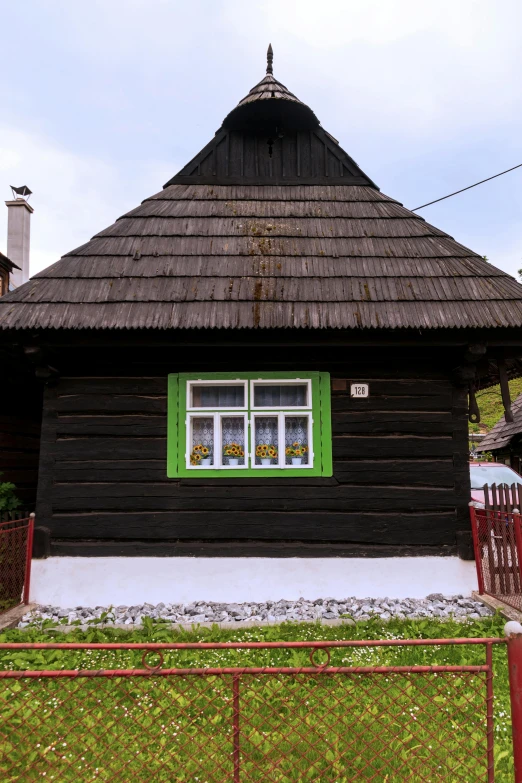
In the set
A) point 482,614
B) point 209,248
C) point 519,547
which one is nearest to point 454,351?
point 519,547

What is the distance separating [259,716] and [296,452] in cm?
304

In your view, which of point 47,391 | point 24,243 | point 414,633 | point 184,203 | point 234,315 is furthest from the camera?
point 24,243

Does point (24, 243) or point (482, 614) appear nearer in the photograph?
point (482, 614)

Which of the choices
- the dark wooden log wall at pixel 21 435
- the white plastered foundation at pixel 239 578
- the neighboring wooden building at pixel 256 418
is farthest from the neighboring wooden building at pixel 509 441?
the dark wooden log wall at pixel 21 435

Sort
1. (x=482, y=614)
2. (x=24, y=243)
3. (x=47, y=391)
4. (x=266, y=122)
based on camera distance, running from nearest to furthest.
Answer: (x=482, y=614), (x=47, y=391), (x=266, y=122), (x=24, y=243)

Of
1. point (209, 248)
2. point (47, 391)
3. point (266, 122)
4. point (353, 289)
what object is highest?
point (266, 122)

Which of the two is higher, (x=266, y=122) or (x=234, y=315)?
(x=266, y=122)

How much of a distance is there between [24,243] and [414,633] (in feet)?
50.8

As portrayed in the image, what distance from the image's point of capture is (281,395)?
19.3 feet

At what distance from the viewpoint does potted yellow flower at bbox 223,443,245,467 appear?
18.8ft

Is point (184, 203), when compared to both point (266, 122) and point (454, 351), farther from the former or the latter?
point (454, 351)

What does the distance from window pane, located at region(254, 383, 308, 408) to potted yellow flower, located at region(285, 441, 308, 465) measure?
46cm

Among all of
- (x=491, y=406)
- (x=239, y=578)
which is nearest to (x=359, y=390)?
(x=239, y=578)

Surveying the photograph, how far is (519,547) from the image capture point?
4836 mm
